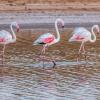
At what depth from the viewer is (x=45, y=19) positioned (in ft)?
116

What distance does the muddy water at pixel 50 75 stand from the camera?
14.6 metres

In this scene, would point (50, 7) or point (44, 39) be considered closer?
point (44, 39)

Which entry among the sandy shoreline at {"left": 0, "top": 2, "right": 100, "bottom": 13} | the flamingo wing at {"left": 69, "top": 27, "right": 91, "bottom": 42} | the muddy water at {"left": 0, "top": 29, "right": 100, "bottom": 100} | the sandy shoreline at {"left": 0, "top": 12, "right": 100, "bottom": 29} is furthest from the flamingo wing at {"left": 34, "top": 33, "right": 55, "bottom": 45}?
the sandy shoreline at {"left": 0, "top": 2, "right": 100, "bottom": 13}

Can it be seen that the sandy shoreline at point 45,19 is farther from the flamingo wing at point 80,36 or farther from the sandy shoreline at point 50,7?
the flamingo wing at point 80,36

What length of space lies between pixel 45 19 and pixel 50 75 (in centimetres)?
1819

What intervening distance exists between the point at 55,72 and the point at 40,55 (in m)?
2.40

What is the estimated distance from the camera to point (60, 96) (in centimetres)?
1438

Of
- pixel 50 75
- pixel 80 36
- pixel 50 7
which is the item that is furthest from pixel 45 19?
pixel 50 75

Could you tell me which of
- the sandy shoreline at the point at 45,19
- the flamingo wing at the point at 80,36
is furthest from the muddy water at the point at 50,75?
the sandy shoreline at the point at 45,19

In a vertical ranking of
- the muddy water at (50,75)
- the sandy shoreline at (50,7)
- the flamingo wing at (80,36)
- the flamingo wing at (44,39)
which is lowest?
the muddy water at (50,75)

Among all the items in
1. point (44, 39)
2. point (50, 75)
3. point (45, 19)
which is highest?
point (45, 19)

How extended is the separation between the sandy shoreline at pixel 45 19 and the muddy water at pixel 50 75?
368 inches

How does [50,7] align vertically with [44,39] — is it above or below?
above

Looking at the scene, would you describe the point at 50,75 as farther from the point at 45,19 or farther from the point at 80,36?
the point at 45,19
